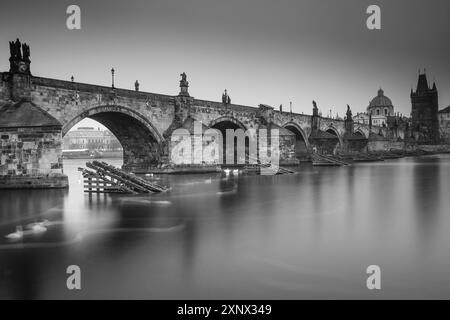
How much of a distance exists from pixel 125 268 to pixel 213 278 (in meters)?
1.50

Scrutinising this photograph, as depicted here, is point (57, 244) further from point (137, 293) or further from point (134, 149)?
point (134, 149)

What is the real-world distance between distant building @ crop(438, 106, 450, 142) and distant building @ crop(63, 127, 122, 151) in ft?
343

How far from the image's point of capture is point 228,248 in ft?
23.4

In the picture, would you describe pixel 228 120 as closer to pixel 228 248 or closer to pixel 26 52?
pixel 26 52

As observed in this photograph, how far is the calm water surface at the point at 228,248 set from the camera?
5.07 m

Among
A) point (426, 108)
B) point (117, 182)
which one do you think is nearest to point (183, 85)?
point (117, 182)

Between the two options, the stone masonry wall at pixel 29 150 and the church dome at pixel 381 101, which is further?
the church dome at pixel 381 101

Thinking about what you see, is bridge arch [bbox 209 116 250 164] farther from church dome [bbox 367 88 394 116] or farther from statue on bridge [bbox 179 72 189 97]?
church dome [bbox 367 88 394 116]

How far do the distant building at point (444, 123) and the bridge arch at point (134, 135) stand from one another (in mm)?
108997

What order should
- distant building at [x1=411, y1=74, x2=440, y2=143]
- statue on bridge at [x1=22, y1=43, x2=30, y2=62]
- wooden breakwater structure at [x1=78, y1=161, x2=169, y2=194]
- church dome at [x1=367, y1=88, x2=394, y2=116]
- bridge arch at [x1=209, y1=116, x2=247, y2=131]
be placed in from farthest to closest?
church dome at [x1=367, y1=88, x2=394, y2=116], distant building at [x1=411, y1=74, x2=440, y2=143], bridge arch at [x1=209, y1=116, x2=247, y2=131], statue on bridge at [x1=22, y1=43, x2=30, y2=62], wooden breakwater structure at [x1=78, y1=161, x2=169, y2=194]

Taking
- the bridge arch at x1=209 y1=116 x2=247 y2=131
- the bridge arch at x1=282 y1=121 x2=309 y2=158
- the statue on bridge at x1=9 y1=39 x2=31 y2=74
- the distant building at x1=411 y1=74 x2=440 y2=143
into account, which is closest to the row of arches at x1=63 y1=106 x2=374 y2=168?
the bridge arch at x1=209 y1=116 x2=247 y2=131

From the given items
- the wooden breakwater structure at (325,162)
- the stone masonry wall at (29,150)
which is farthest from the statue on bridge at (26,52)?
the wooden breakwater structure at (325,162)

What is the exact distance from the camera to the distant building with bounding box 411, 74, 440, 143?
102812 mm

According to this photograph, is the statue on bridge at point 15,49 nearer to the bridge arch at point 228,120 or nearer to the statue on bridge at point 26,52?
the statue on bridge at point 26,52
